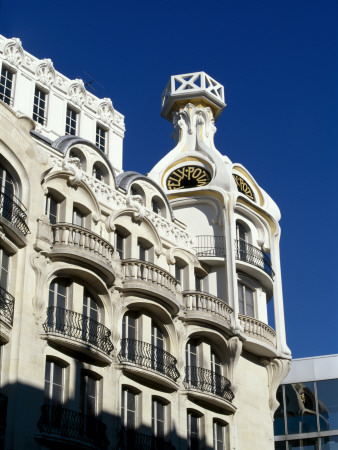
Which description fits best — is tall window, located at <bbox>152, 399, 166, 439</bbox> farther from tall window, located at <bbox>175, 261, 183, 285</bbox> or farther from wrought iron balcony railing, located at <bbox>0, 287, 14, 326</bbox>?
wrought iron balcony railing, located at <bbox>0, 287, 14, 326</bbox>

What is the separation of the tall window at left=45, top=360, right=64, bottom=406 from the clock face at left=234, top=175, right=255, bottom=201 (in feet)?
49.7

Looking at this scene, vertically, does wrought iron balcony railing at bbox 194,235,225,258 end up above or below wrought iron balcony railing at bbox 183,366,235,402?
above

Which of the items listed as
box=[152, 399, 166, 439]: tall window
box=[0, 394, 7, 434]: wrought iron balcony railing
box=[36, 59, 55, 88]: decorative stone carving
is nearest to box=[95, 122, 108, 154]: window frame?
box=[36, 59, 55, 88]: decorative stone carving

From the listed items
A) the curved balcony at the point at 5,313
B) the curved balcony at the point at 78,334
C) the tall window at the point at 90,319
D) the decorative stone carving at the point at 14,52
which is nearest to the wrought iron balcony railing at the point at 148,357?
the curved balcony at the point at 78,334

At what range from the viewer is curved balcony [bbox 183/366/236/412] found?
120 feet

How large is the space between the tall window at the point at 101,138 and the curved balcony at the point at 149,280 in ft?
30.6

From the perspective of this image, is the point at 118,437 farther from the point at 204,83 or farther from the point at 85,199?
the point at 204,83

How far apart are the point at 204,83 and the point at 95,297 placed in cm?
1653

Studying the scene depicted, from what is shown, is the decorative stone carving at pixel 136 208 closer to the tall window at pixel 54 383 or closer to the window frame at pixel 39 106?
the window frame at pixel 39 106

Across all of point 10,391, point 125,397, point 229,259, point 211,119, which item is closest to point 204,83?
point 211,119

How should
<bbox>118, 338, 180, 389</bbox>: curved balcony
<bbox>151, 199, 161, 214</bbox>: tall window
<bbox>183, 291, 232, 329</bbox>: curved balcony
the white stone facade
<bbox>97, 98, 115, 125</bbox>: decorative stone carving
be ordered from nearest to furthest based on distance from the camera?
1. <bbox>118, 338, 180, 389</bbox>: curved balcony
2. <bbox>183, 291, 232, 329</bbox>: curved balcony
3. the white stone facade
4. <bbox>151, 199, 161, 214</bbox>: tall window
5. <bbox>97, 98, 115, 125</bbox>: decorative stone carving

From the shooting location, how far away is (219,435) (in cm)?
3753

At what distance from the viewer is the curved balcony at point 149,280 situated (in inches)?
1412

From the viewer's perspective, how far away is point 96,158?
38.2 meters
